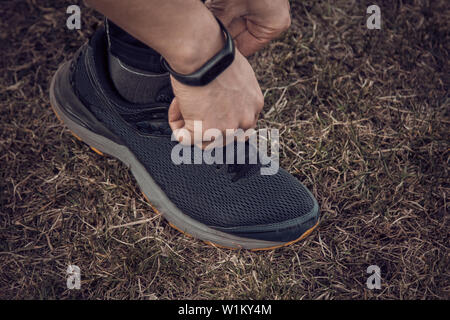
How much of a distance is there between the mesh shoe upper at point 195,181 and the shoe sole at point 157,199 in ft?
0.09

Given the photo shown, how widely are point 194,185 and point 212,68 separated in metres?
0.65

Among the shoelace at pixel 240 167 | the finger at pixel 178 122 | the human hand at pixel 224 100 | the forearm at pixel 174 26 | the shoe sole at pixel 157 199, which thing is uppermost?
the forearm at pixel 174 26

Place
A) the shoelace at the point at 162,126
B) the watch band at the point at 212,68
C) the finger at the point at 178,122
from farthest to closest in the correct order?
the shoelace at the point at 162,126 → the finger at the point at 178,122 → the watch band at the point at 212,68

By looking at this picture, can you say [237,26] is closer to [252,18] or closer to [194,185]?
[252,18]

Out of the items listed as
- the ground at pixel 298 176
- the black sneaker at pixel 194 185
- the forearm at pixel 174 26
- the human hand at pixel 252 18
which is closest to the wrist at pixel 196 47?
the forearm at pixel 174 26

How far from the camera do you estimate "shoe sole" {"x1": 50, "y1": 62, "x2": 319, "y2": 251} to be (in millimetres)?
1515

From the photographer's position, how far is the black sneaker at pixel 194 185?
150cm

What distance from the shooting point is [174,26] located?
0.93 metres

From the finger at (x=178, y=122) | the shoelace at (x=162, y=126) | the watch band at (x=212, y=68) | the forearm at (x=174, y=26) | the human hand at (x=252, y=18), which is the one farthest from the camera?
the shoelace at (x=162, y=126)

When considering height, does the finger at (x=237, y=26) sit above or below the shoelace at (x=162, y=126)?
above

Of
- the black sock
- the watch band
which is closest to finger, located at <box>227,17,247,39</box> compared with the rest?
the black sock

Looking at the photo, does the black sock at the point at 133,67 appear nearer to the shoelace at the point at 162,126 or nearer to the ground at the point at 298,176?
the shoelace at the point at 162,126

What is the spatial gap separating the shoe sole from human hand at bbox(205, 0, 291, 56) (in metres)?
0.66

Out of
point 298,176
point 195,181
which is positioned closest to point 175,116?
point 195,181
